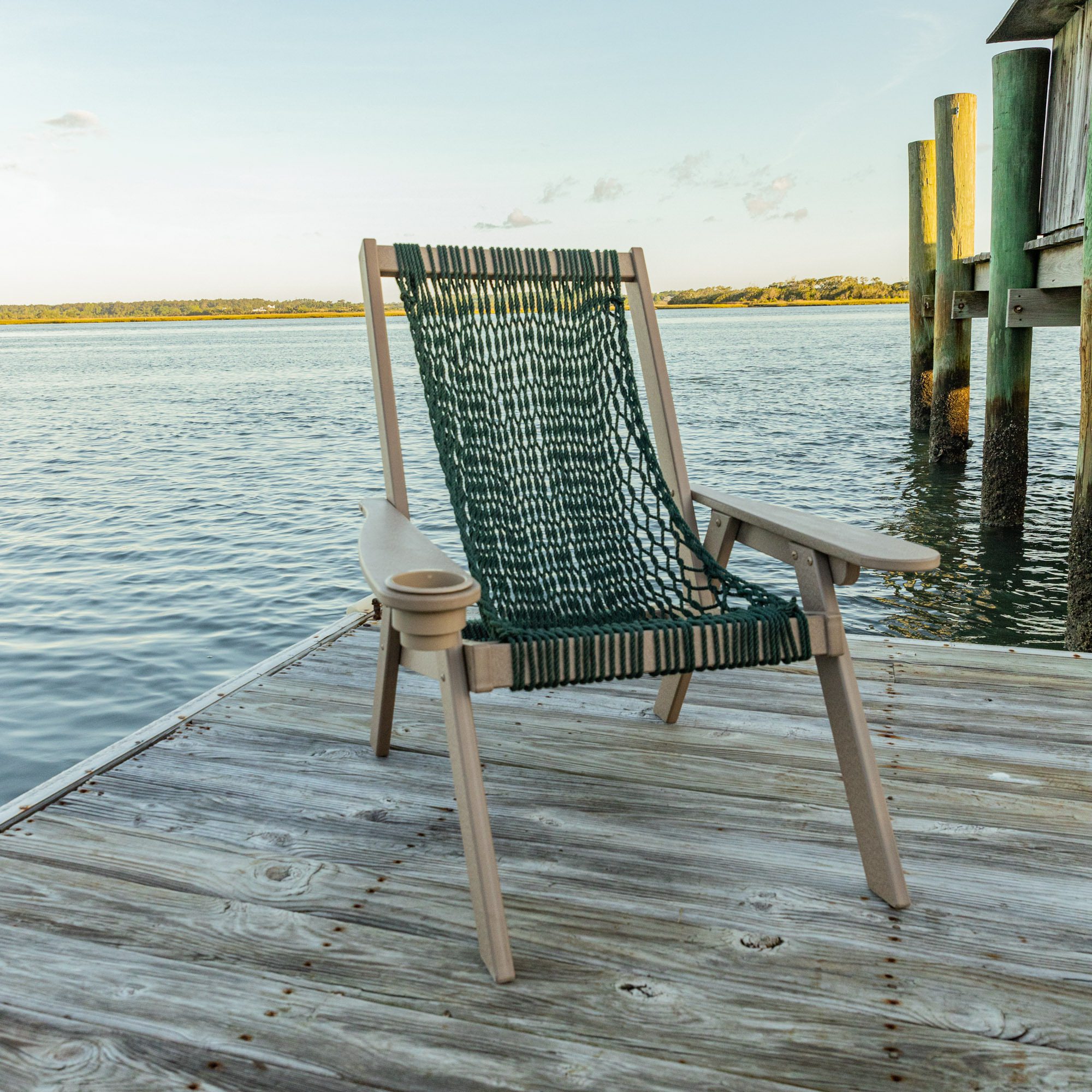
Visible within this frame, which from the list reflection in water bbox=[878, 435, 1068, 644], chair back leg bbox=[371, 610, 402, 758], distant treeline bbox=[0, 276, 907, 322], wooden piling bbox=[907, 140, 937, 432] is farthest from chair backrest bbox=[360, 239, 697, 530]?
distant treeline bbox=[0, 276, 907, 322]

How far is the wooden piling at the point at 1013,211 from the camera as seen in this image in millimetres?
4590

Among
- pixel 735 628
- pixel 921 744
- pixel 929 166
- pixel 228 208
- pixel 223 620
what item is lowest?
pixel 223 620

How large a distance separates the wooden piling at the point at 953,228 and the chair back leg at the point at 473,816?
6.80 m

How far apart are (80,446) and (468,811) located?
37.4ft

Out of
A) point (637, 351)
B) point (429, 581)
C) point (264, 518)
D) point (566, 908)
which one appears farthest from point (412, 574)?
point (264, 518)

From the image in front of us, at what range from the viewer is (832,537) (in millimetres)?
1387

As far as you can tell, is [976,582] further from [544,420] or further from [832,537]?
[832,537]

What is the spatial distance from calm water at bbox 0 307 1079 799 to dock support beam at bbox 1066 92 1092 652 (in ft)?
3.02

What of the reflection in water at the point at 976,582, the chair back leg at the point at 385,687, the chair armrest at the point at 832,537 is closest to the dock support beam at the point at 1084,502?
the reflection in water at the point at 976,582

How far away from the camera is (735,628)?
1.37 m

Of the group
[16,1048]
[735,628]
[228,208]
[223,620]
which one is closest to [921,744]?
[735,628]

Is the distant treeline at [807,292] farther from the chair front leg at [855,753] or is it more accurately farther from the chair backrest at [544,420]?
the chair front leg at [855,753]

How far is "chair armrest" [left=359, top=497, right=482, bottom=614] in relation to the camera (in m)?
1.04

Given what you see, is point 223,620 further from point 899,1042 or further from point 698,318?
point 698,318
